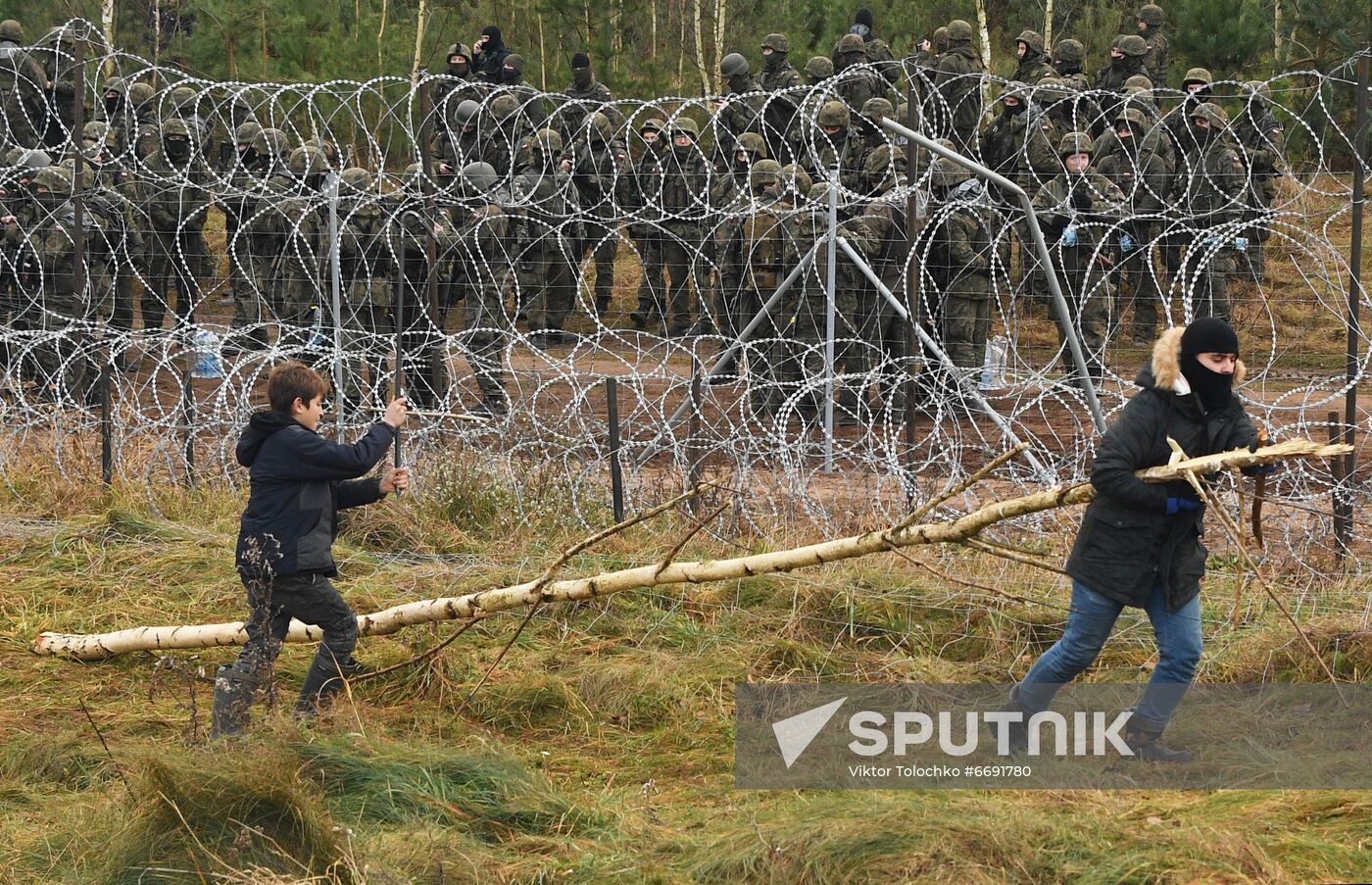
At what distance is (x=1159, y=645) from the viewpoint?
4.50 meters

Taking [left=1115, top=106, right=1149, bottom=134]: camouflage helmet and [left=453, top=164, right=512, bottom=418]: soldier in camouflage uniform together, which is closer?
[left=453, top=164, right=512, bottom=418]: soldier in camouflage uniform

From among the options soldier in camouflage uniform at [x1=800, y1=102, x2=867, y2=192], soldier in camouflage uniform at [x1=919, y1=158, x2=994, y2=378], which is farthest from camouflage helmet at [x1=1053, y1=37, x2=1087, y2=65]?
soldier in camouflage uniform at [x1=919, y1=158, x2=994, y2=378]

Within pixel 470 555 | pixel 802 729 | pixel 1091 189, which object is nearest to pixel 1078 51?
pixel 1091 189

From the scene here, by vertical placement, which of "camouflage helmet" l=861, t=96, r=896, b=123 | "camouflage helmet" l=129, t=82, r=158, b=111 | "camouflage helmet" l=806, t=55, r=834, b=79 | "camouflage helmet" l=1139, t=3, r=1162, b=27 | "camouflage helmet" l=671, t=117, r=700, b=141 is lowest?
"camouflage helmet" l=671, t=117, r=700, b=141

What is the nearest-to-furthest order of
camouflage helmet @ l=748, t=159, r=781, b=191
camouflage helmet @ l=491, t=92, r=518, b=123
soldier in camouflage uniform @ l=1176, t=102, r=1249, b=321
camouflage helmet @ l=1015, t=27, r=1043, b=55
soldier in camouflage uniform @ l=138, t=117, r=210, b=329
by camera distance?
camouflage helmet @ l=748, t=159, r=781, b=191, soldier in camouflage uniform @ l=1176, t=102, r=1249, b=321, soldier in camouflage uniform @ l=138, t=117, r=210, b=329, camouflage helmet @ l=491, t=92, r=518, b=123, camouflage helmet @ l=1015, t=27, r=1043, b=55

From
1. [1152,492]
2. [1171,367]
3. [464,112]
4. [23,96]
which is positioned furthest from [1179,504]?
[23,96]

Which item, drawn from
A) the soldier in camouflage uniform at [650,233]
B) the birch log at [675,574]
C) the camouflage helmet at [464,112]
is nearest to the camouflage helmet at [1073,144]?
the soldier in camouflage uniform at [650,233]

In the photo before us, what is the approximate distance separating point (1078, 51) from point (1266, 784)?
30.5 feet

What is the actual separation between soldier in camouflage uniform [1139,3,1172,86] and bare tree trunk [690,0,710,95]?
18.9 feet

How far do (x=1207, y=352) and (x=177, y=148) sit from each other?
9.48 metres

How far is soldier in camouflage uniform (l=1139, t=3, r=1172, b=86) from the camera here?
42.1 ft

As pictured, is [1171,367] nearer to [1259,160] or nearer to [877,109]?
[877,109]

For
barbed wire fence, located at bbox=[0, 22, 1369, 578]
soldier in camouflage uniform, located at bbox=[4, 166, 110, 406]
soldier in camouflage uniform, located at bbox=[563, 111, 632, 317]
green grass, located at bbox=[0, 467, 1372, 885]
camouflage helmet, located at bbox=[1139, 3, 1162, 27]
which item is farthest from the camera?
camouflage helmet, located at bbox=[1139, 3, 1162, 27]

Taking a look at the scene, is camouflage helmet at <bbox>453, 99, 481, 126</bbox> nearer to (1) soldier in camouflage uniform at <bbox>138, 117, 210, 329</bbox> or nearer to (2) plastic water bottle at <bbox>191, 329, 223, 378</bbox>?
(1) soldier in camouflage uniform at <bbox>138, 117, 210, 329</bbox>
